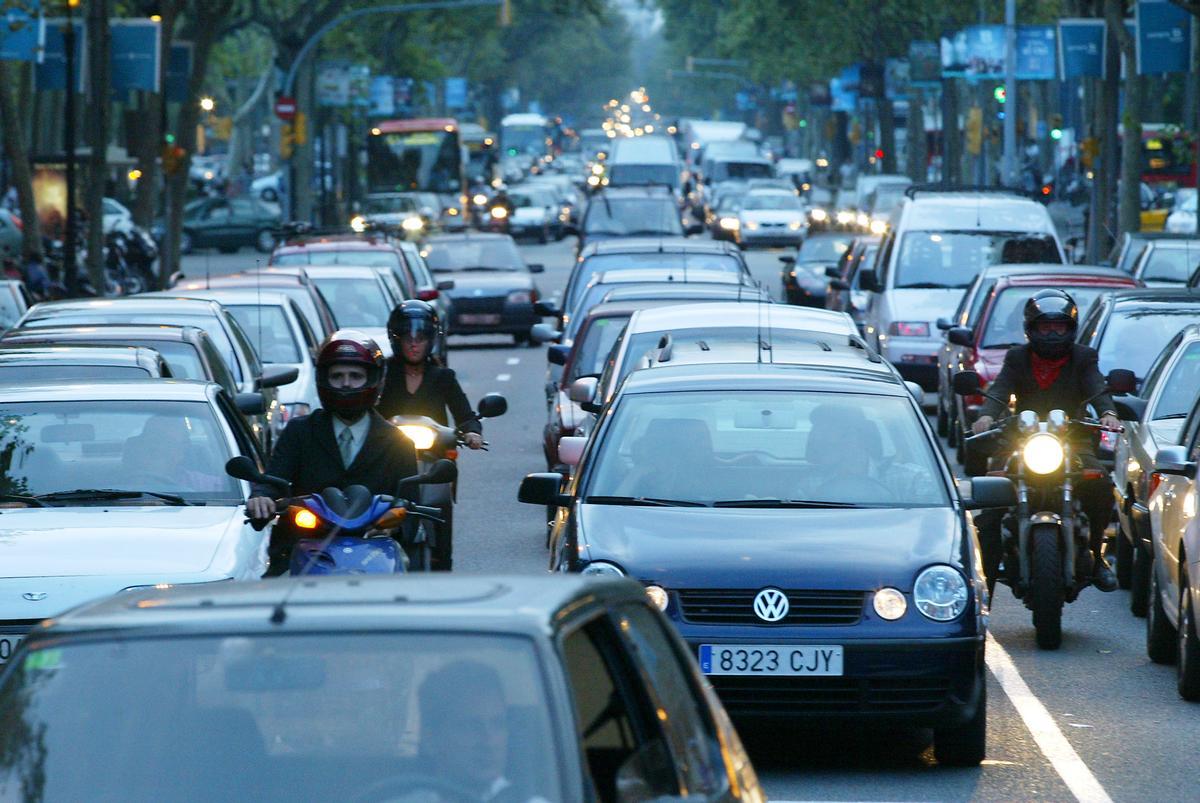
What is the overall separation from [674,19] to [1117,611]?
12272 cm

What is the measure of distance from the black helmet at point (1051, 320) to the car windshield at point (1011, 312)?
8.57 meters

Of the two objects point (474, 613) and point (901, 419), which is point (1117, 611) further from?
point (474, 613)

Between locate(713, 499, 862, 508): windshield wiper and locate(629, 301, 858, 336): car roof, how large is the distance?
14.6ft

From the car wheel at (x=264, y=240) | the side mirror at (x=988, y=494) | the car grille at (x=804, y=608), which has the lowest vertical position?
the car wheel at (x=264, y=240)

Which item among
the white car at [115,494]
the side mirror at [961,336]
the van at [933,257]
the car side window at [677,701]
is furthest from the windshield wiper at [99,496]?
the van at [933,257]

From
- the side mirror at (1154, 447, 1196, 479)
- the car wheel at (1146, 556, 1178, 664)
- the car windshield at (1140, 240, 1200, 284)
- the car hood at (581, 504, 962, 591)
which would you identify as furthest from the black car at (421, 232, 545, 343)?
the car hood at (581, 504, 962, 591)

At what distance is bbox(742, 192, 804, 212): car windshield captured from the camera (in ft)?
211

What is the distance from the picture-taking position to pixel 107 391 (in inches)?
417

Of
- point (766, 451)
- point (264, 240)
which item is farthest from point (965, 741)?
point (264, 240)

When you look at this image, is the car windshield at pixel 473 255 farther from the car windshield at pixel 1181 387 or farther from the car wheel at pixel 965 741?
the car wheel at pixel 965 741

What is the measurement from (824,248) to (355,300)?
53.0 ft

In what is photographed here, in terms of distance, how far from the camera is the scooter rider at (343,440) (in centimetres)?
937

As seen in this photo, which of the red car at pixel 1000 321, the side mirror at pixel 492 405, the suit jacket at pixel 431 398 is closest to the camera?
the side mirror at pixel 492 405

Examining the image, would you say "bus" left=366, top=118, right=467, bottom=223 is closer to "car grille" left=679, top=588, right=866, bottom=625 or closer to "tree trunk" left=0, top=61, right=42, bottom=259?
"tree trunk" left=0, top=61, right=42, bottom=259
